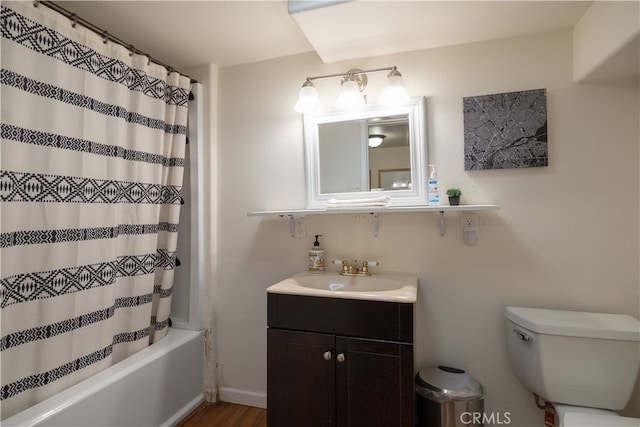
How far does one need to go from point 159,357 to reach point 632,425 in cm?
203

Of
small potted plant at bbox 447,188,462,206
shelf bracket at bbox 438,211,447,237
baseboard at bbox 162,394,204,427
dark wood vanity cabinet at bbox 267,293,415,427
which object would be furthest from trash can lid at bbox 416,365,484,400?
baseboard at bbox 162,394,204,427

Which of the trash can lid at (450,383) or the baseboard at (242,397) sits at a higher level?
the trash can lid at (450,383)

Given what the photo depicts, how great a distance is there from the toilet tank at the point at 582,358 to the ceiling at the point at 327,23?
4.56ft

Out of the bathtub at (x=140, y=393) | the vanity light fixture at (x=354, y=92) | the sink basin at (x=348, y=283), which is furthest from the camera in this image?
the vanity light fixture at (x=354, y=92)

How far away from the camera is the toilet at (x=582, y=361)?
1.27 meters

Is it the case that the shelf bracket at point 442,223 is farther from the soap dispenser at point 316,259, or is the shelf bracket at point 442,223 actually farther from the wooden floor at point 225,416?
the wooden floor at point 225,416

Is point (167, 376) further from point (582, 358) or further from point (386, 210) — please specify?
point (582, 358)

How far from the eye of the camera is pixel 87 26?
1.40 m

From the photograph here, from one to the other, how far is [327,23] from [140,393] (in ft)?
6.55

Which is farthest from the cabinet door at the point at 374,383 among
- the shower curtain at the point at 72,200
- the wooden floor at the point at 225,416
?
the shower curtain at the point at 72,200

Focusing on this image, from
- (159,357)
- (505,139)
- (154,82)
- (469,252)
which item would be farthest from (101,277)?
(505,139)

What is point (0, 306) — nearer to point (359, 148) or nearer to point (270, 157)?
point (270, 157)

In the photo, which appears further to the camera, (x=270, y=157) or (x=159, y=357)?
(x=270, y=157)

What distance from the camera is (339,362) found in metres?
1.37
